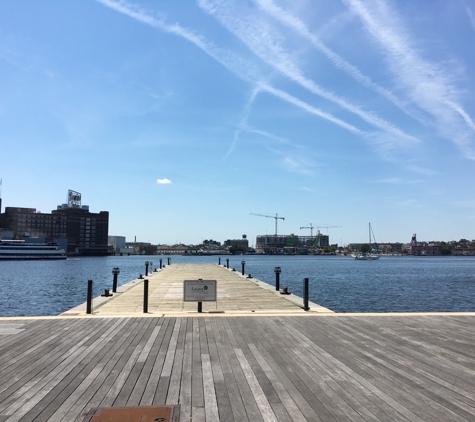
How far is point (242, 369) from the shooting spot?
22.6 ft

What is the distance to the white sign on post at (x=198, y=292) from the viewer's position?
1323cm

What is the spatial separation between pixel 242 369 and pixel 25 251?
137 metres

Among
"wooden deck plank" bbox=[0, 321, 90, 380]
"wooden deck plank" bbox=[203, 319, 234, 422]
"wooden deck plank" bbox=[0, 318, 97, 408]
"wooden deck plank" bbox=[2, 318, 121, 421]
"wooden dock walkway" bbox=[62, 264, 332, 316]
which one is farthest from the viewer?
"wooden dock walkway" bbox=[62, 264, 332, 316]

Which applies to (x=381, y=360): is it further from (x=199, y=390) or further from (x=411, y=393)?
(x=199, y=390)

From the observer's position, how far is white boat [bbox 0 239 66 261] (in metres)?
121

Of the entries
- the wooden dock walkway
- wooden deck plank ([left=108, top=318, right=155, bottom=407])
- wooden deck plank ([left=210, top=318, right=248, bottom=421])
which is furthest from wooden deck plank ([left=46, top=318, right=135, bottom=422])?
the wooden dock walkway

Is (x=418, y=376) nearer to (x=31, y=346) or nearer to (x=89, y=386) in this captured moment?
(x=89, y=386)

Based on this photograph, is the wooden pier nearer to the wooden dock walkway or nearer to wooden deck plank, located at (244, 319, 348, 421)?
wooden deck plank, located at (244, 319, 348, 421)

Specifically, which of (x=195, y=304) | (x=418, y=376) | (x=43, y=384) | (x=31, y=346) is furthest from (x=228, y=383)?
(x=195, y=304)

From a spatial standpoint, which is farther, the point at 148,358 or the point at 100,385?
the point at 148,358

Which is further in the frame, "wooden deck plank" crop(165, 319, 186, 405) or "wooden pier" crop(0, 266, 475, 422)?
"wooden deck plank" crop(165, 319, 186, 405)

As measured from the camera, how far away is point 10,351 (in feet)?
26.5

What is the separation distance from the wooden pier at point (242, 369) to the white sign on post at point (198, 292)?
1.76 metres

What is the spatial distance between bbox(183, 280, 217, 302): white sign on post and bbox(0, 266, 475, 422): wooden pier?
5.77 ft
